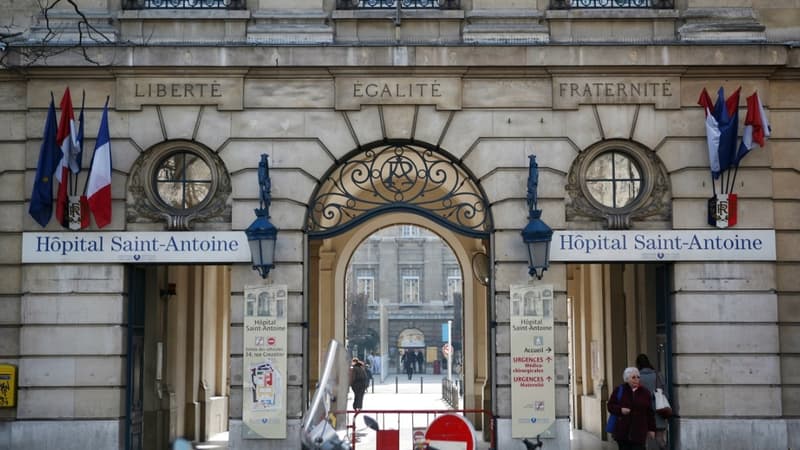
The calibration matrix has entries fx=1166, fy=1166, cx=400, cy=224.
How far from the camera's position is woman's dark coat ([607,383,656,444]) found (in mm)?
15750

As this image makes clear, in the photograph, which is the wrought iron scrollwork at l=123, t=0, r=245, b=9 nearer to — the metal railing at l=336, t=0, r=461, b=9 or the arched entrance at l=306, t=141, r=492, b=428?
the metal railing at l=336, t=0, r=461, b=9

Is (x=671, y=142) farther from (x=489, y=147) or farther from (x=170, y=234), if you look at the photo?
(x=170, y=234)

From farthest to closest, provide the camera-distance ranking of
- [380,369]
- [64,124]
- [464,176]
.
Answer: [380,369] < [464,176] < [64,124]

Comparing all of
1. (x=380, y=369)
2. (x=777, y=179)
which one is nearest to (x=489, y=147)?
(x=777, y=179)

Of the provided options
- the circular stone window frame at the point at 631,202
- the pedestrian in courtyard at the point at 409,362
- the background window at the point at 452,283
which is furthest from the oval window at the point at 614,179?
the background window at the point at 452,283

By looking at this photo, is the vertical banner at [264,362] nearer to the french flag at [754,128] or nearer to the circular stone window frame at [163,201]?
the circular stone window frame at [163,201]

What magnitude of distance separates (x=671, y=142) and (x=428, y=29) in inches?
167

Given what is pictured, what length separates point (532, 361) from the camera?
58.8 feet

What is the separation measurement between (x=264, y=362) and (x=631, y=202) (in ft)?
20.7

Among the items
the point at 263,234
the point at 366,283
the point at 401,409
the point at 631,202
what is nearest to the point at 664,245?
the point at 631,202

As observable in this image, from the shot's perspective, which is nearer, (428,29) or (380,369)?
(428,29)

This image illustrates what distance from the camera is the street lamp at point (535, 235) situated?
17.6m

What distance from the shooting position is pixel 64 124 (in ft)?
58.4

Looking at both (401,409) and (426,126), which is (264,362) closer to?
(426,126)
